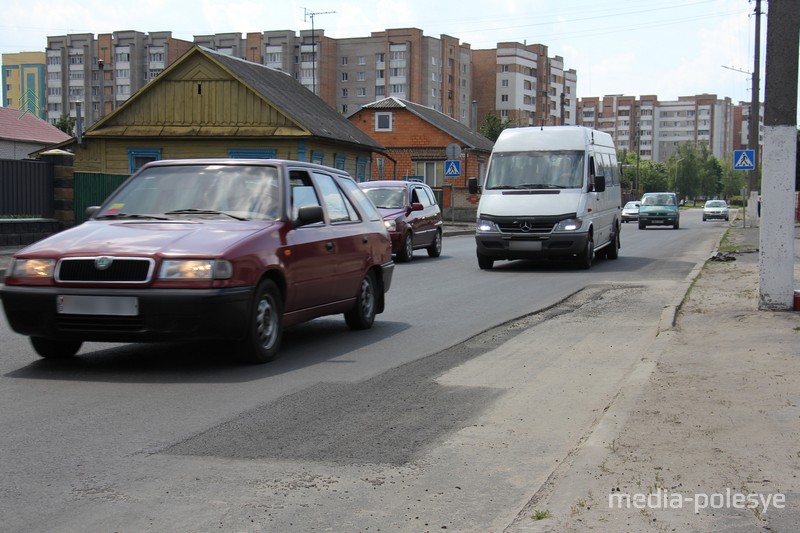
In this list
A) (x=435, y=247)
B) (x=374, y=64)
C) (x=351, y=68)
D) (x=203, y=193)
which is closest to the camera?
(x=203, y=193)

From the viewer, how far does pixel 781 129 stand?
1023 cm

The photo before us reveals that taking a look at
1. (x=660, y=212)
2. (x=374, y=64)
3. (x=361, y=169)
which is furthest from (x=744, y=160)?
(x=374, y=64)

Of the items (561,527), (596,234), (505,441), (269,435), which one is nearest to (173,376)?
(269,435)

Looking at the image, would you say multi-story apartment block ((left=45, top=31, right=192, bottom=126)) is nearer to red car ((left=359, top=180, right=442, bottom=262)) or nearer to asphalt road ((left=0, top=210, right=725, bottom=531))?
red car ((left=359, top=180, right=442, bottom=262))

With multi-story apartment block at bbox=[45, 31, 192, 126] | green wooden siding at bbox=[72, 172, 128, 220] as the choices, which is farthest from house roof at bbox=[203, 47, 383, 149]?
multi-story apartment block at bbox=[45, 31, 192, 126]

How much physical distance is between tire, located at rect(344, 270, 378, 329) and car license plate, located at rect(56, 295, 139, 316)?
10.1 feet

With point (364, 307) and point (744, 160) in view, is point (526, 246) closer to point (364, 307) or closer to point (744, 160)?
point (364, 307)

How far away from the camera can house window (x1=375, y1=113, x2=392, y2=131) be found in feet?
205

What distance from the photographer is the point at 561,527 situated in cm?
385

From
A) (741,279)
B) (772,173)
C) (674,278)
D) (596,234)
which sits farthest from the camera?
(596,234)

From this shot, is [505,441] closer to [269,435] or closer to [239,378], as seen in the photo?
[269,435]

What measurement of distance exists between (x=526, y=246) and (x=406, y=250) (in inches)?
128

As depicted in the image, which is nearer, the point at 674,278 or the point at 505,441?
the point at 505,441

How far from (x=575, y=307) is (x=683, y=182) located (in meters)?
150
